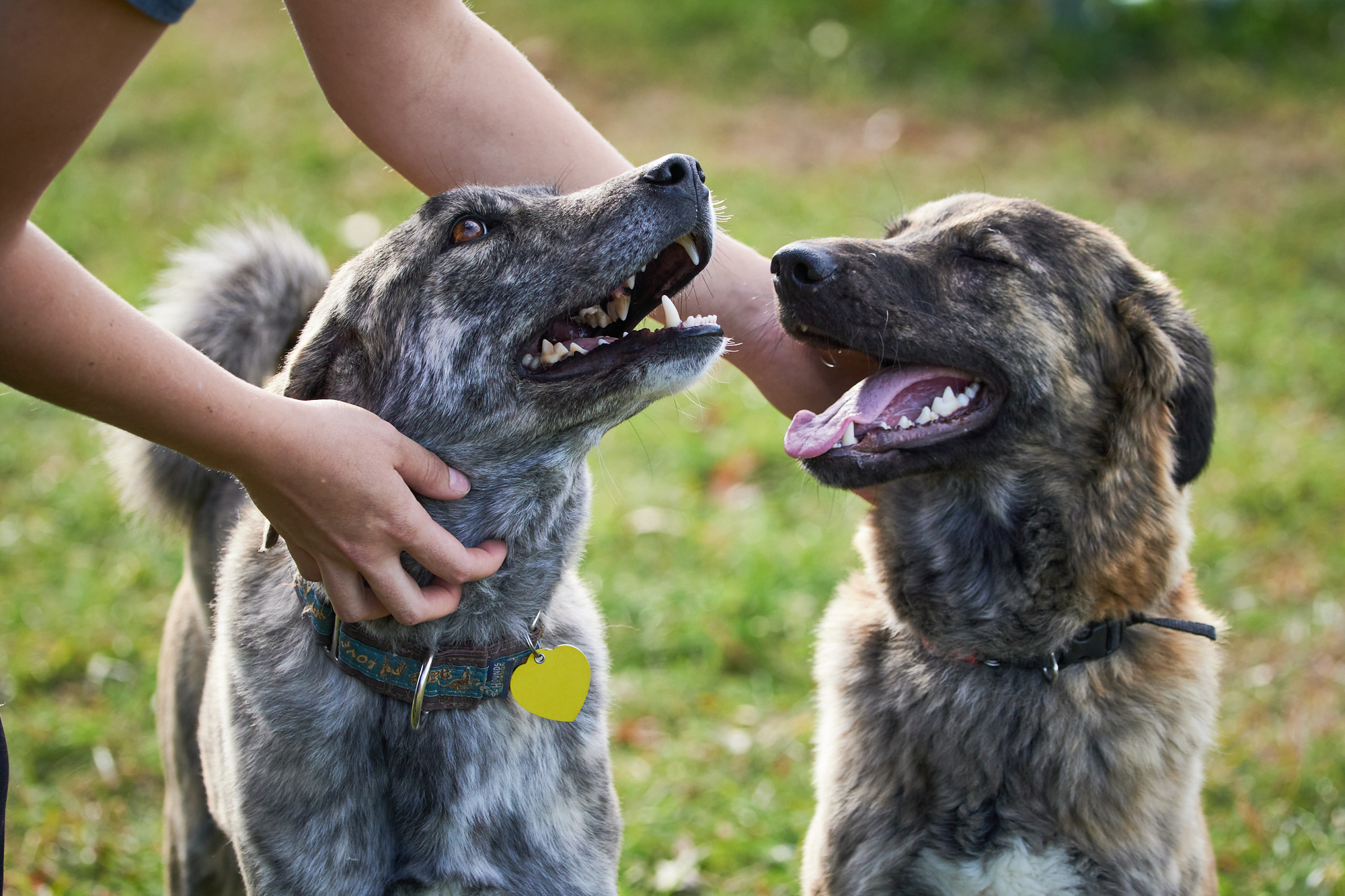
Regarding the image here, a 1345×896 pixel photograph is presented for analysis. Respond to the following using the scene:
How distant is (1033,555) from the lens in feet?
8.33

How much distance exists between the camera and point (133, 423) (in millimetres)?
1799

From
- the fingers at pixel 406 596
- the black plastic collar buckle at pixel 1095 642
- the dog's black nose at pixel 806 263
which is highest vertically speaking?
the dog's black nose at pixel 806 263

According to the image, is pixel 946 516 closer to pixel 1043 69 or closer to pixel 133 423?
pixel 133 423

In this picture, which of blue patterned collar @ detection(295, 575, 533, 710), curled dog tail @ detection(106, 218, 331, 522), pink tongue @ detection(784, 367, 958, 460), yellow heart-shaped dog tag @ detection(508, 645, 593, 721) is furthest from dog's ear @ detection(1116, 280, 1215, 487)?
curled dog tail @ detection(106, 218, 331, 522)

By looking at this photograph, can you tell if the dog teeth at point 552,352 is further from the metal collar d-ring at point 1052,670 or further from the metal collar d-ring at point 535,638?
the metal collar d-ring at point 1052,670

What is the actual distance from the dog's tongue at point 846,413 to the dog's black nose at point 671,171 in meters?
0.65

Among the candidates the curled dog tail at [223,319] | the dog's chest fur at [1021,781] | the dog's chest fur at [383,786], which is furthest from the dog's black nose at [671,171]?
the curled dog tail at [223,319]

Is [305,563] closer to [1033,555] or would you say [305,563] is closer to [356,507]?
[356,507]

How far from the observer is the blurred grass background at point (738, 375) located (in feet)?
12.1

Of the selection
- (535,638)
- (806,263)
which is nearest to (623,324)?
(806,263)

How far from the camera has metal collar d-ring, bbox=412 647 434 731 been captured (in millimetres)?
2090

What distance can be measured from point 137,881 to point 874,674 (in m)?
2.24

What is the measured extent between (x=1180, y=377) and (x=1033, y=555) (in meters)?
0.53

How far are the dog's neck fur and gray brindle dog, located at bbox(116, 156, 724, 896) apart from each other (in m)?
0.79
